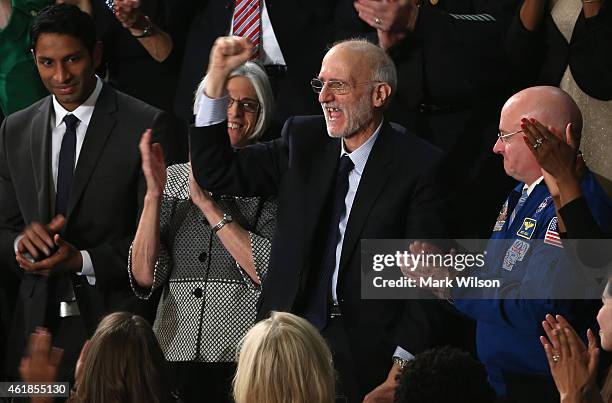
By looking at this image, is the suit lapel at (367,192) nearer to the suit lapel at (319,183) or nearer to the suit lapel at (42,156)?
the suit lapel at (319,183)

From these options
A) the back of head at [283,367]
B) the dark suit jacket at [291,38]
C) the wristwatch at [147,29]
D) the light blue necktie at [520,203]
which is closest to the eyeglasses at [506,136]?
the light blue necktie at [520,203]

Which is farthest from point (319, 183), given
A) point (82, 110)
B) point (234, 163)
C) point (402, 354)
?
point (82, 110)

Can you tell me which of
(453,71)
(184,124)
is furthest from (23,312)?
(453,71)

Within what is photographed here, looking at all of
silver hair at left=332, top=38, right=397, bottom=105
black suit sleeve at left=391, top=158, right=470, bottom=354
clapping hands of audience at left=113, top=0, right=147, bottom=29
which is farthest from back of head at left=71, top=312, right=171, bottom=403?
clapping hands of audience at left=113, top=0, right=147, bottom=29

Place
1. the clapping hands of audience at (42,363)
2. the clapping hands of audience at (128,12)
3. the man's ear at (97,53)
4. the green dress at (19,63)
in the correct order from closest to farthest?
1. the clapping hands of audience at (42,363)
2. the man's ear at (97,53)
3. the clapping hands of audience at (128,12)
4. the green dress at (19,63)

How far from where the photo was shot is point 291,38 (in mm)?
5391

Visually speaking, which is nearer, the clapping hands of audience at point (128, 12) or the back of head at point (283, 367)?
the back of head at point (283, 367)

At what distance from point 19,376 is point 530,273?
214 centimetres

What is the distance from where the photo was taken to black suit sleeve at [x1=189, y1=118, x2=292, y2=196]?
14.2ft

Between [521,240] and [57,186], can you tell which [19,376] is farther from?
[521,240]

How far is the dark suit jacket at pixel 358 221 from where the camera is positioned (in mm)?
4211

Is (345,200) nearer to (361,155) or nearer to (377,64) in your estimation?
(361,155)

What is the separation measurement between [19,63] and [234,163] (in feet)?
5.50

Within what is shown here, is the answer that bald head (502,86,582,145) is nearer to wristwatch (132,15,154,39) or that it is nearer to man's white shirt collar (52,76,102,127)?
man's white shirt collar (52,76,102,127)
